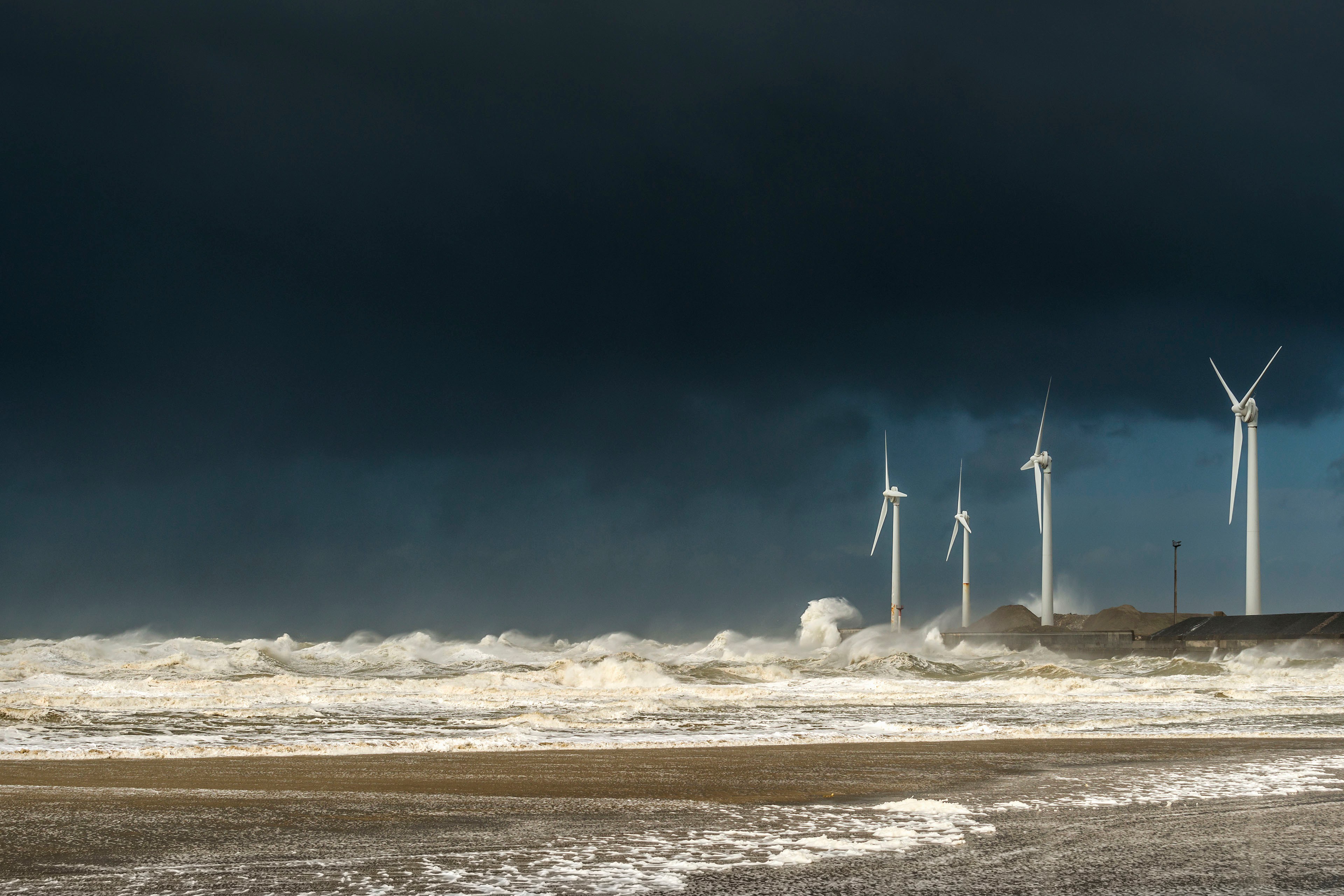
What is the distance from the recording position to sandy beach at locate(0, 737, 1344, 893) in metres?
5.77

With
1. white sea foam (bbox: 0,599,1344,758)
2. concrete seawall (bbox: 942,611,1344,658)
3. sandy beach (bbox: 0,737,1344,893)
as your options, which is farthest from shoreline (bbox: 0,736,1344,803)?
concrete seawall (bbox: 942,611,1344,658)

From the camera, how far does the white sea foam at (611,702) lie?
1573cm

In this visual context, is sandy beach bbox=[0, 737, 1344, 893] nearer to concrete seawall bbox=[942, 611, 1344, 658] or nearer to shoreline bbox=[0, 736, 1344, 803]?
shoreline bbox=[0, 736, 1344, 803]

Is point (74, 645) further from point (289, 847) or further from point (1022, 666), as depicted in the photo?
point (289, 847)

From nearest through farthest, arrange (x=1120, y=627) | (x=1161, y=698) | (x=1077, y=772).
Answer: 1. (x=1077, y=772)
2. (x=1161, y=698)
3. (x=1120, y=627)

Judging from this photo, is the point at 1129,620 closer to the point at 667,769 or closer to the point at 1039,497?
the point at 1039,497

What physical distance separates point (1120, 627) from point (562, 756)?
7662 cm

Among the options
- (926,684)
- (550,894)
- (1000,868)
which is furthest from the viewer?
(926,684)

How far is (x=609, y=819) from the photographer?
800cm

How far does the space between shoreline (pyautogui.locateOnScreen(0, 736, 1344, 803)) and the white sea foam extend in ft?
3.99

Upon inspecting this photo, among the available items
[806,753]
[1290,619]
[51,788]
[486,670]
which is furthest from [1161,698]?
[1290,619]

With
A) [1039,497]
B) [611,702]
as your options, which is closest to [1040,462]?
[1039,497]

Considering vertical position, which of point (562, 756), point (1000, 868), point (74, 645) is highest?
point (1000, 868)

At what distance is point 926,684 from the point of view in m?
33.8
